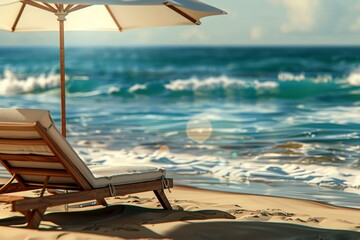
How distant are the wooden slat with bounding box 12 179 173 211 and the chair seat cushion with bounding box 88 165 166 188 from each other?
0.04 meters

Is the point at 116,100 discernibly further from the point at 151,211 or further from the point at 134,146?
the point at 151,211

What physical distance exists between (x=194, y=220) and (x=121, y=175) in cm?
61

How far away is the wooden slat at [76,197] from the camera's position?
5365 mm

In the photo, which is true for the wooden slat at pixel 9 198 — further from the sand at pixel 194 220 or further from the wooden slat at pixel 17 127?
the wooden slat at pixel 17 127

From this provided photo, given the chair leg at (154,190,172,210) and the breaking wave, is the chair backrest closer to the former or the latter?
the chair leg at (154,190,172,210)

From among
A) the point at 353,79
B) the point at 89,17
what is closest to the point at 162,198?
the point at 89,17

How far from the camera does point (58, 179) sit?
577cm

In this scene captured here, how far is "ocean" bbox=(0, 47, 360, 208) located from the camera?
364 inches

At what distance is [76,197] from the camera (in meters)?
5.60

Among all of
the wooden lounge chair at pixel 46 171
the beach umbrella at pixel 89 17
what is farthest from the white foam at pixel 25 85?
the wooden lounge chair at pixel 46 171

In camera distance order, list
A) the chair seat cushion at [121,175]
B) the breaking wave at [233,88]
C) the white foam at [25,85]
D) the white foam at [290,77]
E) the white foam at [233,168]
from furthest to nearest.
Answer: the white foam at [25,85], the white foam at [290,77], the breaking wave at [233,88], the white foam at [233,168], the chair seat cushion at [121,175]

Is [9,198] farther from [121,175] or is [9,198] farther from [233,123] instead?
[233,123]

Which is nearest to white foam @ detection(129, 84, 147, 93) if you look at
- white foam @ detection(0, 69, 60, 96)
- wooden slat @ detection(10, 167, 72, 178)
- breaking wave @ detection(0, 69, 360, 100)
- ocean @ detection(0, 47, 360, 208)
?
breaking wave @ detection(0, 69, 360, 100)

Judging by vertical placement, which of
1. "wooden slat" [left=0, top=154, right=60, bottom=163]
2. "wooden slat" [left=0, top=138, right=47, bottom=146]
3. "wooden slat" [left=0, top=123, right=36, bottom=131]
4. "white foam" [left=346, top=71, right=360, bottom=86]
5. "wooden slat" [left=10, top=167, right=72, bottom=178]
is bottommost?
"wooden slat" [left=10, top=167, right=72, bottom=178]
